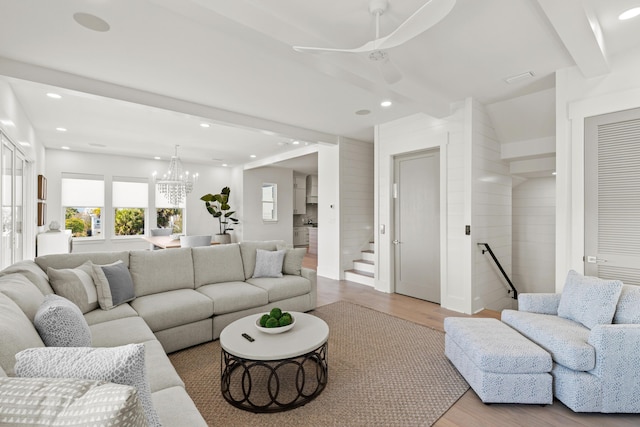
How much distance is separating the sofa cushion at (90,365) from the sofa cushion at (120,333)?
49.8 inches

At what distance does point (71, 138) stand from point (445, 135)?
6804 mm

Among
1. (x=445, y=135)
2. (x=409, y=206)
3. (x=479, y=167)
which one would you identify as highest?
(x=445, y=135)

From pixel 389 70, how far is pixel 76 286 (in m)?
3.08

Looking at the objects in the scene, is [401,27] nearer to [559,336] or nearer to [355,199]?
[559,336]

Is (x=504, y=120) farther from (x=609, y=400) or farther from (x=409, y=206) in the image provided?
(x=609, y=400)

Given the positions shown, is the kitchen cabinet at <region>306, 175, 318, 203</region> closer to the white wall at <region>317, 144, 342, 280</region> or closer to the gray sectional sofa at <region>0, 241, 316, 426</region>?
the white wall at <region>317, 144, 342, 280</region>

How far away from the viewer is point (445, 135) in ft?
13.9

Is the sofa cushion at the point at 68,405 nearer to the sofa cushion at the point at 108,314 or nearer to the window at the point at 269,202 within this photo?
the sofa cushion at the point at 108,314

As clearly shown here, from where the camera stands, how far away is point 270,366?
215cm

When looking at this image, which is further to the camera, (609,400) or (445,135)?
(445,135)

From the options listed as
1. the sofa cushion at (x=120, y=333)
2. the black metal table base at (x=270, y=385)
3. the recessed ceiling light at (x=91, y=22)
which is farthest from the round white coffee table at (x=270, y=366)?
the recessed ceiling light at (x=91, y=22)

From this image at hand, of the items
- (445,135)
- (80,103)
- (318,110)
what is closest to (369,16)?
(318,110)

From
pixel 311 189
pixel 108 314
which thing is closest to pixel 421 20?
pixel 108 314

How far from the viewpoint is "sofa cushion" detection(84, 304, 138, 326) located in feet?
8.24
